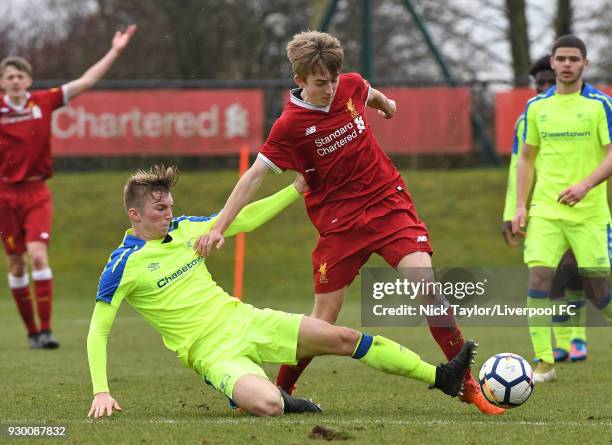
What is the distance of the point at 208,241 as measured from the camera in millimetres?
5680

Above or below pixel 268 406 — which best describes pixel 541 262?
above

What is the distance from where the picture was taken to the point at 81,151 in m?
19.2

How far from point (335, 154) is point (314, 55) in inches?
23.9

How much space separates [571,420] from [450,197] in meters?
14.2

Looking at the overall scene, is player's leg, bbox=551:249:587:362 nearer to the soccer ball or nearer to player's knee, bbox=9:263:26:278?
the soccer ball

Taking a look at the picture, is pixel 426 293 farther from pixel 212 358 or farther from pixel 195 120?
pixel 195 120

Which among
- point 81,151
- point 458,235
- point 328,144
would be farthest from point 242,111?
point 328,144

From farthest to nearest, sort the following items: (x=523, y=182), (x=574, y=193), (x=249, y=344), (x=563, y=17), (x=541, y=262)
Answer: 1. (x=563, y=17)
2. (x=523, y=182)
3. (x=541, y=262)
4. (x=574, y=193)
5. (x=249, y=344)

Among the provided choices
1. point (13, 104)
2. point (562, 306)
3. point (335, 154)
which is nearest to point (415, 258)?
point (335, 154)

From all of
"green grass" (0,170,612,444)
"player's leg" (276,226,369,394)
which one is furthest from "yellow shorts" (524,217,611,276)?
"player's leg" (276,226,369,394)

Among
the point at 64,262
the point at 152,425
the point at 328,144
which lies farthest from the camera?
the point at 64,262

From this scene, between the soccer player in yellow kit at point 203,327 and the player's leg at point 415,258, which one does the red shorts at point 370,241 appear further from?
the soccer player in yellow kit at point 203,327

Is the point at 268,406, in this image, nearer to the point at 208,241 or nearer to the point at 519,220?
the point at 208,241

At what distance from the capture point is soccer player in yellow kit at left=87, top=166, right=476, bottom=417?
5.55 m
